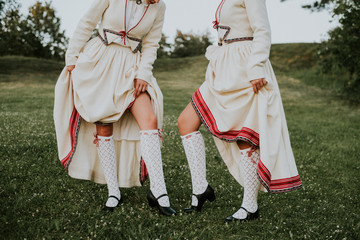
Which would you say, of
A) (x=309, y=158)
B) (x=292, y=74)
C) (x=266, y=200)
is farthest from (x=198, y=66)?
(x=266, y=200)

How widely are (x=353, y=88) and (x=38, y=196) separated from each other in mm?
16531

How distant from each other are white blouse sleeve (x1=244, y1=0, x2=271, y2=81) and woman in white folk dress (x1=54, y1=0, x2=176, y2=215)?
3.35 ft

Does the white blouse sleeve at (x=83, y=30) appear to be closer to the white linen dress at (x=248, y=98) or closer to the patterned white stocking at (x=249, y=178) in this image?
the white linen dress at (x=248, y=98)

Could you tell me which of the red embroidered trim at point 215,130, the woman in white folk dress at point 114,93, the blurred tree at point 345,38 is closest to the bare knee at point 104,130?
the woman in white folk dress at point 114,93

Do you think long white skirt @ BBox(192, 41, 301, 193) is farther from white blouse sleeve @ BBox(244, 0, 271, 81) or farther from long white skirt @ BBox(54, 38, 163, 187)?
long white skirt @ BBox(54, 38, 163, 187)

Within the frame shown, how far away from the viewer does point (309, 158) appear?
6.52m

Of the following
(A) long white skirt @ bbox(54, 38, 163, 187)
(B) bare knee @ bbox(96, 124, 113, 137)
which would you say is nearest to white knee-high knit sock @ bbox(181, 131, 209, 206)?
(A) long white skirt @ bbox(54, 38, 163, 187)

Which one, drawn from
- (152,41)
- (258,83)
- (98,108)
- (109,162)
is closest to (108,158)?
(109,162)

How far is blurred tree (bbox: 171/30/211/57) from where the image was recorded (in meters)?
44.6

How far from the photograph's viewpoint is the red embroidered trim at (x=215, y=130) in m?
3.17

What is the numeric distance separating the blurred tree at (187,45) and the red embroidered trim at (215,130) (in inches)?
1637

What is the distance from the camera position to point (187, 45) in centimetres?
4559

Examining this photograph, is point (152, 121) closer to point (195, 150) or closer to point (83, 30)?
point (195, 150)

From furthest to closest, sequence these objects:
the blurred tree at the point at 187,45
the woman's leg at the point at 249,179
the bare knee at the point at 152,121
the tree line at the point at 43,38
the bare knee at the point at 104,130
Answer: the blurred tree at the point at 187,45 → the tree line at the point at 43,38 → the bare knee at the point at 104,130 → the bare knee at the point at 152,121 → the woman's leg at the point at 249,179
